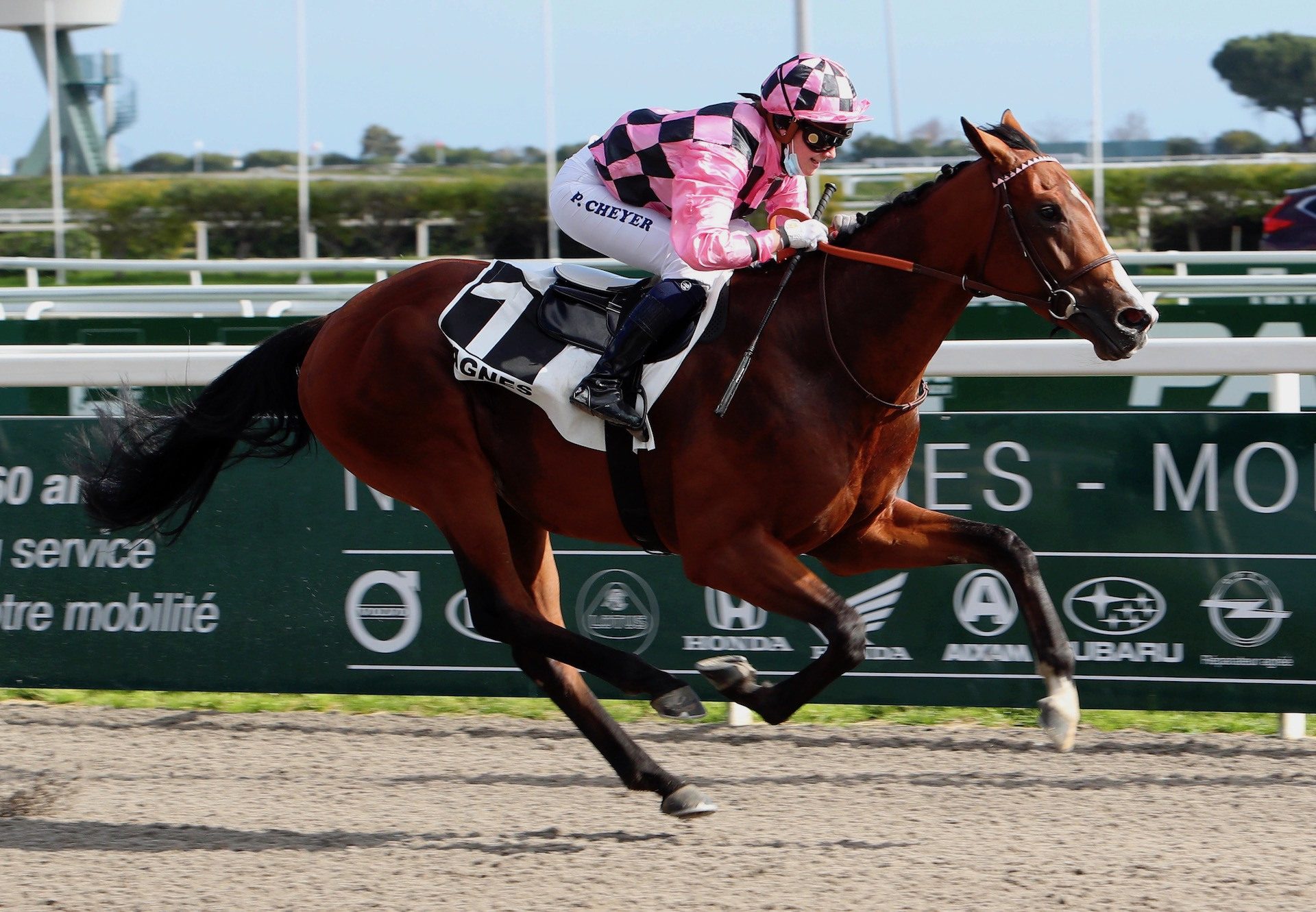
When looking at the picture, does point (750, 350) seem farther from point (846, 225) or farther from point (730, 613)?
point (730, 613)

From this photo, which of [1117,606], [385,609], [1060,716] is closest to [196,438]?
[385,609]

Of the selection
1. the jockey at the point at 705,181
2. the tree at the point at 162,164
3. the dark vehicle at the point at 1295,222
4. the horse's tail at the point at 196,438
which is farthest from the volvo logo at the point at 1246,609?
the tree at the point at 162,164

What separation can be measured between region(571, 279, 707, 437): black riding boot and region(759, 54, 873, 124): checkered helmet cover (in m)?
0.47

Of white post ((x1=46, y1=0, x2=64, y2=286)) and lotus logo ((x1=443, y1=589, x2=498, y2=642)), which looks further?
white post ((x1=46, y1=0, x2=64, y2=286))

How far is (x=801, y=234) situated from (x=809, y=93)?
327mm

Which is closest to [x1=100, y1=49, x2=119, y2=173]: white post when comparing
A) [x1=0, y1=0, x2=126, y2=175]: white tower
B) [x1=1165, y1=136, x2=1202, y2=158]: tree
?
[x1=0, y1=0, x2=126, y2=175]: white tower

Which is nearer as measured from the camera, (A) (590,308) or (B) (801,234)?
(B) (801,234)

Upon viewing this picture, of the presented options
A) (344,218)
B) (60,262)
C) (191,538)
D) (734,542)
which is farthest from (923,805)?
(344,218)

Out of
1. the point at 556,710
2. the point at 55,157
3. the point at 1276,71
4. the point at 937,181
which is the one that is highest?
the point at 1276,71

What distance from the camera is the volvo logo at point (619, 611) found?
4711 mm

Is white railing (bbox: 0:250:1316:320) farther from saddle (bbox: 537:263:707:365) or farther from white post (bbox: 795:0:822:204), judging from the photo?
saddle (bbox: 537:263:707:365)

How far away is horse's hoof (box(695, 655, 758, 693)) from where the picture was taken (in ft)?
11.7

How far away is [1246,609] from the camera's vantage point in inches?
173

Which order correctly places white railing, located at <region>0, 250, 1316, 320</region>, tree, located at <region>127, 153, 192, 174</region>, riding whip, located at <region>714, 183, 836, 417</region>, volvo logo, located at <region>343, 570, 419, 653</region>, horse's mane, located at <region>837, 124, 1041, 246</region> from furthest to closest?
tree, located at <region>127, 153, 192, 174</region>, white railing, located at <region>0, 250, 1316, 320</region>, volvo logo, located at <region>343, 570, 419, 653</region>, riding whip, located at <region>714, 183, 836, 417</region>, horse's mane, located at <region>837, 124, 1041, 246</region>
